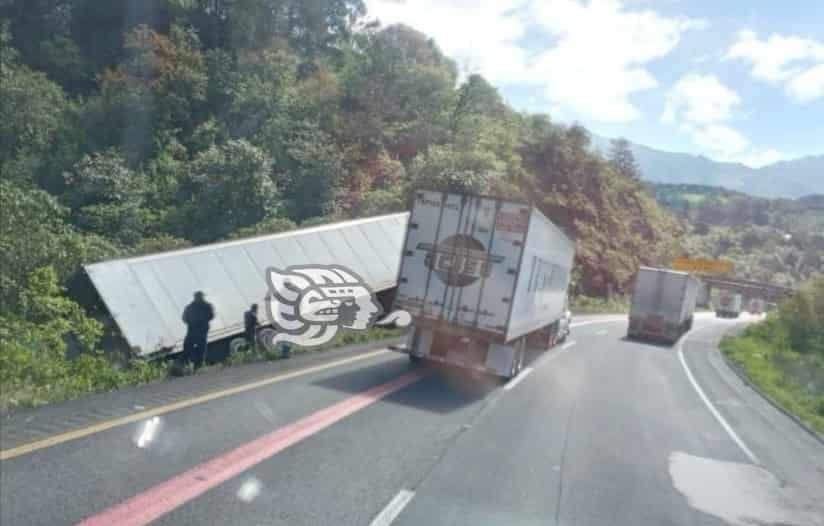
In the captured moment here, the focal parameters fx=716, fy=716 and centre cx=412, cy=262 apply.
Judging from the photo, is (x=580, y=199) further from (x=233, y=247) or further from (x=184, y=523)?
(x=184, y=523)

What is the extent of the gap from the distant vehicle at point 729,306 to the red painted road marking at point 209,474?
62519 millimetres

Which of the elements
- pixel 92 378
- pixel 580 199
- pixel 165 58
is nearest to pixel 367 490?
pixel 92 378

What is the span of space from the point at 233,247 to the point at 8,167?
27809mm

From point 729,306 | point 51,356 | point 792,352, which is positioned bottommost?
point 51,356

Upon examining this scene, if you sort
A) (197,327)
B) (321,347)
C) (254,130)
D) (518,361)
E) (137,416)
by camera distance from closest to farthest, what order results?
(137,416)
(197,327)
(518,361)
(321,347)
(254,130)

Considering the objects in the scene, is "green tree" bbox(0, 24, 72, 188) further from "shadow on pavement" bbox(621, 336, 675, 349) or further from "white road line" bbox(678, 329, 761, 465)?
"white road line" bbox(678, 329, 761, 465)

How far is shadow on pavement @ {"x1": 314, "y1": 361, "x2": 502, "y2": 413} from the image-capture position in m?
11.3

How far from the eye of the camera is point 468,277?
511 inches

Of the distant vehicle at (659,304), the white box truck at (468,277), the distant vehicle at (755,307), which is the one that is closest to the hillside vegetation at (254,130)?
the distant vehicle at (755,307)

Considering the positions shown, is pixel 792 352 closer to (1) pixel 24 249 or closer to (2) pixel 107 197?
(1) pixel 24 249

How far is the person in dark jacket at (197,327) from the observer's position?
41.1 feet

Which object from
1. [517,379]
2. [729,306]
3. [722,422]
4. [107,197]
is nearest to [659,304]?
[517,379]

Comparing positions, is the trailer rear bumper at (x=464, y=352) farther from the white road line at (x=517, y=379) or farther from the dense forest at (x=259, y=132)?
the dense forest at (x=259, y=132)

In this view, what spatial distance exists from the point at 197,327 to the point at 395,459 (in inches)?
242
